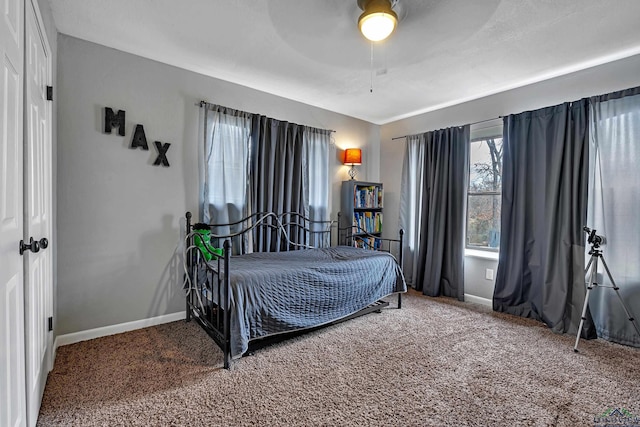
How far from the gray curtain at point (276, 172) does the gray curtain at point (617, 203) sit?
277 cm

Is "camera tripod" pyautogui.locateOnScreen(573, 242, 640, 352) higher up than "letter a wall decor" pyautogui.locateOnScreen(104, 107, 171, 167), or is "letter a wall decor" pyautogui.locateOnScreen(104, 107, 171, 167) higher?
"letter a wall decor" pyautogui.locateOnScreen(104, 107, 171, 167)

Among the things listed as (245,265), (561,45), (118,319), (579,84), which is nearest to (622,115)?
(579,84)

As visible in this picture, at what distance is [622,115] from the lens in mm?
2561

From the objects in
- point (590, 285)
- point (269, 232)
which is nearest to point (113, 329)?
point (269, 232)

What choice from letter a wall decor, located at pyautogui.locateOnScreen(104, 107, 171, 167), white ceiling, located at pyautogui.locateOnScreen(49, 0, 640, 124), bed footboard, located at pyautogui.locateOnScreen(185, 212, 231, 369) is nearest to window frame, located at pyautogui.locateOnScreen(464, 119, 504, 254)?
white ceiling, located at pyautogui.locateOnScreen(49, 0, 640, 124)

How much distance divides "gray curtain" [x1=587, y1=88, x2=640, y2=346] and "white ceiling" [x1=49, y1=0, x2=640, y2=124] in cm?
50

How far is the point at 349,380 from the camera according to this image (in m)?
1.97

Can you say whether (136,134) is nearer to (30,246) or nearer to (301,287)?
(30,246)

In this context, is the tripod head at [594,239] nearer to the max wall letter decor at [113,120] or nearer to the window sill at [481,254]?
the window sill at [481,254]

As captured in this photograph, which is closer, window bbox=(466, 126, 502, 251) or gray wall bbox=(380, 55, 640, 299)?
gray wall bbox=(380, 55, 640, 299)

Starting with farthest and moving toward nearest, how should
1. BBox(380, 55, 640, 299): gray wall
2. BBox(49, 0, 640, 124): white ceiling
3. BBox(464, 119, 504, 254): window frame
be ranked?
1. BBox(464, 119, 504, 254): window frame
2. BBox(380, 55, 640, 299): gray wall
3. BBox(49, 0, 640, 124): white ceiling

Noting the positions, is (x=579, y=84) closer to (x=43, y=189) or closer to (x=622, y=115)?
(x=622, y=115)

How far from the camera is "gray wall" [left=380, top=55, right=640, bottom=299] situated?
8.75 ft

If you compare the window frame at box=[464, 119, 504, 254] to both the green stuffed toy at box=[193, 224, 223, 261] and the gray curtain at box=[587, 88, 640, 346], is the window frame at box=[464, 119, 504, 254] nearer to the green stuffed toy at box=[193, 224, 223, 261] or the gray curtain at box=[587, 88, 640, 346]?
the gray curtain at box=[587, 88, 640, 346]
